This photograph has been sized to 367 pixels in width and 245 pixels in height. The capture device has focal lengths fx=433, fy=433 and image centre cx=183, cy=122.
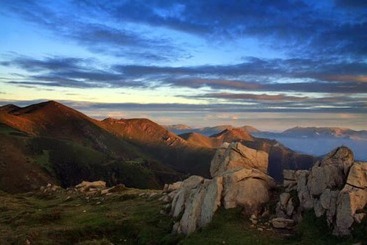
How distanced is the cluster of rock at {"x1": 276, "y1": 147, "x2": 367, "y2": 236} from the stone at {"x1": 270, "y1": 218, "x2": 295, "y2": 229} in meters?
0.71

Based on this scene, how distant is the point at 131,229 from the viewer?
5516cm

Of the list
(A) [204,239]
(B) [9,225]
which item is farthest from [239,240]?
(B) [9,225]

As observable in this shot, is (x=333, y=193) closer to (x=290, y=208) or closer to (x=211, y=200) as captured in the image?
(x=290, y=208)

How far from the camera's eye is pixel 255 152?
68750mm

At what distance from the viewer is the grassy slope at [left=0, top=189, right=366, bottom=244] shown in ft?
143

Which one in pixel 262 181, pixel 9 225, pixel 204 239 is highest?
pixel 262 181

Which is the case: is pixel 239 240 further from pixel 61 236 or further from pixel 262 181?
pixel 61 236

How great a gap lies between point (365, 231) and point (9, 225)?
47.8 metres

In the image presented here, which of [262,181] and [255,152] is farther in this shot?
[255,152]

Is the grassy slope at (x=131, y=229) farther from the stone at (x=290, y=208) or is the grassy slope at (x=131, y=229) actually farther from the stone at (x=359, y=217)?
the stone at (x=290, y=208)

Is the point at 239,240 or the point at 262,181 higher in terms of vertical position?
the point at 262,181

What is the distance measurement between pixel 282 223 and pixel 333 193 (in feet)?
21.6

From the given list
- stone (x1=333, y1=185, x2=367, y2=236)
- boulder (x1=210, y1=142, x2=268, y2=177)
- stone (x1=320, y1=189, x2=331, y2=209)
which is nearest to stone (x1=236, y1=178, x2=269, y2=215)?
stone (x1=320, y1=189, x2=331, y2=209)

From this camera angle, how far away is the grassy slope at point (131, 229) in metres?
43.5
